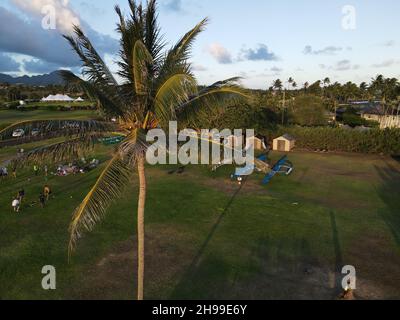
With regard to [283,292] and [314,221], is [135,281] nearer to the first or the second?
[283,292]

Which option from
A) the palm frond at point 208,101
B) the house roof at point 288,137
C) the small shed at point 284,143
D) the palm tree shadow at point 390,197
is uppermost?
the palm frond at point 208,101

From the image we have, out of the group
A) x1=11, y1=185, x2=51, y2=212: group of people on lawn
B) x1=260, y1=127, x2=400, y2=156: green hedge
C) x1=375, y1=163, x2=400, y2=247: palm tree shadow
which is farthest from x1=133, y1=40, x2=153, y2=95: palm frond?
x1=260, y1=127, x2=400, y2=156: green hedge

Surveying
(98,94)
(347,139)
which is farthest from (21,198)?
(347,139)

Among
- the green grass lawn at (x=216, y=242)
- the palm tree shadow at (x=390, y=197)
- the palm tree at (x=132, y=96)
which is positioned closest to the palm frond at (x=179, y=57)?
the palm tree at (x=132, y=96)

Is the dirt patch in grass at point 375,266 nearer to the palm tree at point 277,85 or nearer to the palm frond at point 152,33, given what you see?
the palm frond at point 152,33

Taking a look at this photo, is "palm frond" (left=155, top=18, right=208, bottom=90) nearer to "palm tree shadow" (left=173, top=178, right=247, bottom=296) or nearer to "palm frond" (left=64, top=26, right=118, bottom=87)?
"palm frond" (left=64, top=26, right=118, bottom=87)

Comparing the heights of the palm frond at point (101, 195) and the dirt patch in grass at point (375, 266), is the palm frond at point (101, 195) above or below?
above

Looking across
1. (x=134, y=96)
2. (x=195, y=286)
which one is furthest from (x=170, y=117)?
(x=195, y=286)
